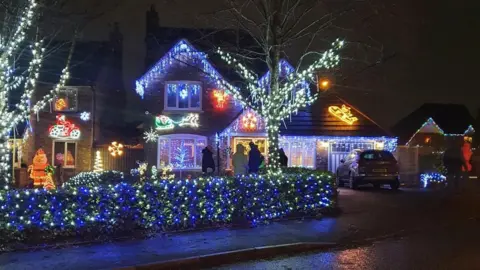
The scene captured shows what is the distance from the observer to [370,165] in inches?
810

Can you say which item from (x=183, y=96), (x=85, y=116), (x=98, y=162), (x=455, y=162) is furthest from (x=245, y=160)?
(x=85, y=116)

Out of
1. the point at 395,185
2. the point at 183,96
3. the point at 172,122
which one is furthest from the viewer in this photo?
the point at 183,96

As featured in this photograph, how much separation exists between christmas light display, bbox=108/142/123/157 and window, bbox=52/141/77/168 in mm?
1888

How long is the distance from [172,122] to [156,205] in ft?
47.2

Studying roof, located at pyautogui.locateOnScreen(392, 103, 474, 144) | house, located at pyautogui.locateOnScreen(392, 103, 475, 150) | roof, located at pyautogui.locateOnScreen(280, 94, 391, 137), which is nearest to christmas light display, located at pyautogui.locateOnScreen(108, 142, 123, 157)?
roof, located at pyautogui.locateOnScreen(280, 94, 391, 137)

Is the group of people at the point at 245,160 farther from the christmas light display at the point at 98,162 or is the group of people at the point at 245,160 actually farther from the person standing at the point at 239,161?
the christmas light display at the point at 98,162

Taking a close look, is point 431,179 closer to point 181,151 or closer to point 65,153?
point 181,151

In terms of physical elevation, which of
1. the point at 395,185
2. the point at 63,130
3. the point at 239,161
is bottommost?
the point at 395,185

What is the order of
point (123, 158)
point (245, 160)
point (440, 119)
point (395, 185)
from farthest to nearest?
point (440, 119) < point (123, 158) < point (395, 185) < point (245, 160)

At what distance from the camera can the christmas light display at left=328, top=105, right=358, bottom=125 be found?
26375mm

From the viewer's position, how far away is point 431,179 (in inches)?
915

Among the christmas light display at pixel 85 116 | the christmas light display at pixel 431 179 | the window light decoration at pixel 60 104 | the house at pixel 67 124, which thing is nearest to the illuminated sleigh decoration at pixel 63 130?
the house at pixel 67 124

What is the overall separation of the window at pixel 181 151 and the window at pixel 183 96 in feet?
4.78

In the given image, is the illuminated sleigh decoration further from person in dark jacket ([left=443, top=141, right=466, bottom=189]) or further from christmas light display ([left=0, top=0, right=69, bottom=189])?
person in dark jacket ([left=443, top=141, right=466, bottom=189])
